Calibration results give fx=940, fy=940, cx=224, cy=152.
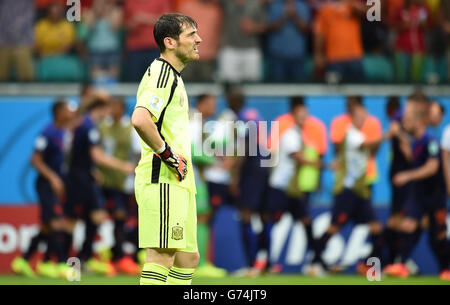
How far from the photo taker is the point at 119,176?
11453 mm

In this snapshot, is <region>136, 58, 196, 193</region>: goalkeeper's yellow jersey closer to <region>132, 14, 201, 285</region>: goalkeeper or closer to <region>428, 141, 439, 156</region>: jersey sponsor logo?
<region>132, 14, 201, 285</region>: goalkeeper

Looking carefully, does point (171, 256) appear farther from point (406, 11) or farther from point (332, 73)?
point (406, 11)

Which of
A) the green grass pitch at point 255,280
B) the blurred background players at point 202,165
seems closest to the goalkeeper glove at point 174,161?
the green grass pitch at point 255,280

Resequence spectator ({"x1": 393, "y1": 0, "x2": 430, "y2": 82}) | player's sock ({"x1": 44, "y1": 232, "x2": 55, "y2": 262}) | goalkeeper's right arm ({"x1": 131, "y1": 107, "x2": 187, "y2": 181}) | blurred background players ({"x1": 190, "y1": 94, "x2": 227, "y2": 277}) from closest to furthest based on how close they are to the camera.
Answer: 1. goalkeeper's right arm ({"x1": 131, "y1": 107, "x2": 187, "y2": 181})
2. blurred background players ({"x1": 190, "y1": 94, "x2": 227, "y2": 277})
3. player's sock ({"x1": 44, "y1": 232, "x2": 55, "y2": 262})
4. spectator ({"x1": 393, "y1": 0, "x2": 430, "y2": 82})

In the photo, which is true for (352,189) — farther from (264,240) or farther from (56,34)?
(56,34)

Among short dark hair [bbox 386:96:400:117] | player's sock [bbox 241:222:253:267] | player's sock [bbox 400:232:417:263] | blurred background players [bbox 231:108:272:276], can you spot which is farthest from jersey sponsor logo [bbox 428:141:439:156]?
player's sock [bbox 241:222:253:267]

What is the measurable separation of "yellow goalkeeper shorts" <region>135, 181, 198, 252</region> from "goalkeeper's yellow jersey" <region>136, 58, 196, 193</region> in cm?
6

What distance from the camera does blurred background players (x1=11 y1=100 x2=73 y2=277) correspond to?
36.7ft

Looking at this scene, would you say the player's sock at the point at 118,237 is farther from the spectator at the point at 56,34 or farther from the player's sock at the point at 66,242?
the spectator at the point at 56,34

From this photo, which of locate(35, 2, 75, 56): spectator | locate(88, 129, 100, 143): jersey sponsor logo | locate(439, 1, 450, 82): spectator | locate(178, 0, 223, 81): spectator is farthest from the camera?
locate(439, 1, 450, 82): spectator

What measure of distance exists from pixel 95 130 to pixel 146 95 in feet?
17.6

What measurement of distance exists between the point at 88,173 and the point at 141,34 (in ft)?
7.81

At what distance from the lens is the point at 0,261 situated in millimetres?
11922

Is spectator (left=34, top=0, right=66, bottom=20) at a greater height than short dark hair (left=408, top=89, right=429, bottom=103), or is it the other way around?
spectator (left=34, top=0, right=66, bottom=20)
